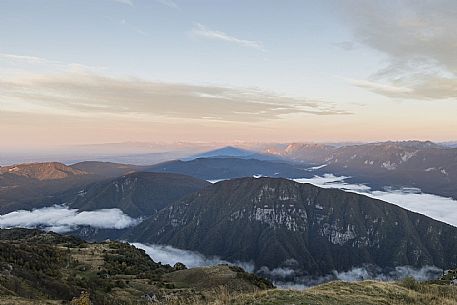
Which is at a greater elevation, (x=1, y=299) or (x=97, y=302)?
(x=1, y=299)

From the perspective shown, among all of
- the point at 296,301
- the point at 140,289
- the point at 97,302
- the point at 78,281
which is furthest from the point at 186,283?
the point at 296,301

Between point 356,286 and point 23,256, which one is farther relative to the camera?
point 23,256

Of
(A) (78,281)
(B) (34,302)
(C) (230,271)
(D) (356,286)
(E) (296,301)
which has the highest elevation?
(E) (296,301)

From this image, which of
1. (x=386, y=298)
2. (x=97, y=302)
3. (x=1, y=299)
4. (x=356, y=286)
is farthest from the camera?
(x=97, y=302)

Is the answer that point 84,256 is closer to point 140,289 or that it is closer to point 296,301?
point 140,289

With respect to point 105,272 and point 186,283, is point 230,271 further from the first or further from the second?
point 105,272

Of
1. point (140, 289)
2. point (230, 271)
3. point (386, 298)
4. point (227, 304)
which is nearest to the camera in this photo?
point (227, 304)

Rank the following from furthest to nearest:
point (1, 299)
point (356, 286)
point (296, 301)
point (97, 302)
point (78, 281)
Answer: point (78, 281) → point (97, 302) → point (1, 299) → point (356, 286) → point (296, 301)

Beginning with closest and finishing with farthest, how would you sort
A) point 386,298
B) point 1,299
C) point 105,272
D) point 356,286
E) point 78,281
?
point 386,298, point 356,286, point 1,299, point 78,281, point 105,272

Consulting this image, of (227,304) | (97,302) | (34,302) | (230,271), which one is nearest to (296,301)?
(227,304)
